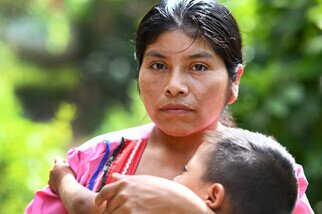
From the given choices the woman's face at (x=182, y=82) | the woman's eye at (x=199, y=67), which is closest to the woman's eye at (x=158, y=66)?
the woman's face at (x=182, y=82)

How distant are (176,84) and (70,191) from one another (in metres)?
0.51

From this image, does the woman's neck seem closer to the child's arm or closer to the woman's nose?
the woman's nose

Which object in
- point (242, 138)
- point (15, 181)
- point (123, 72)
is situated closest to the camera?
point (242, 138)

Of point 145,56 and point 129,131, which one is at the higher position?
point 145,56

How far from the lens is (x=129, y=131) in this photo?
3.12 m

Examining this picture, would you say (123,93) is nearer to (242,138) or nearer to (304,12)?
(304,12)

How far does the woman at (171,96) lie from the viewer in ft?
9.21

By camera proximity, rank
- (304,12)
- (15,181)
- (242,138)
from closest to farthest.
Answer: (242,138) < (15,181) < (304,12)

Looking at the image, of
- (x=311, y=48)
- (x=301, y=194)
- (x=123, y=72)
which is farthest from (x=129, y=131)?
(x=123, y=72)

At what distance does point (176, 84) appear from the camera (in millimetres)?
2777

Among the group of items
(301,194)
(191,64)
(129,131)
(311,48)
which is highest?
(191,64)

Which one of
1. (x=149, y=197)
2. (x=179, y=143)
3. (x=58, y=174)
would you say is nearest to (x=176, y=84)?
(x=179, y=143)

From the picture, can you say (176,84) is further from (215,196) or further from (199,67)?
(215,196)

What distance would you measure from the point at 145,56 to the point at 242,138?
562 mm
